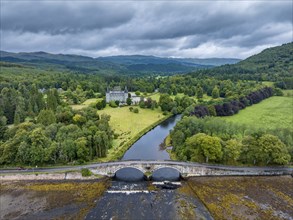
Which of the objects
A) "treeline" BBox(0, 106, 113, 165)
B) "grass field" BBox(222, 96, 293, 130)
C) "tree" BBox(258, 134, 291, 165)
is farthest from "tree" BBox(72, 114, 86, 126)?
"grass field" BBox(222, 96, 293, 130)

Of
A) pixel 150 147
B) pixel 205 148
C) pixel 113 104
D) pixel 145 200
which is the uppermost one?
pixel 113 104

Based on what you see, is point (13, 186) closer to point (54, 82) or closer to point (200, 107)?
point (200, 107)

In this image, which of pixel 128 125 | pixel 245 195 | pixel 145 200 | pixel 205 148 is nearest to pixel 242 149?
pixel 205 148

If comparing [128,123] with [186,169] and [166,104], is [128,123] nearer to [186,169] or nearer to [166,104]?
[166,104]

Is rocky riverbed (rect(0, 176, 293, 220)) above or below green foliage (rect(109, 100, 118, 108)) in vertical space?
below

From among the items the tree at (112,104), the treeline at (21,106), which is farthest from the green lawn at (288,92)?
the treeline at (21,106)

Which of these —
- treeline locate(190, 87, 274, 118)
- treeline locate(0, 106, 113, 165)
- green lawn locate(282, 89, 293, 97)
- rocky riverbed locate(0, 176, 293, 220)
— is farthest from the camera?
green lawn locate(282, 89, 293, 97)

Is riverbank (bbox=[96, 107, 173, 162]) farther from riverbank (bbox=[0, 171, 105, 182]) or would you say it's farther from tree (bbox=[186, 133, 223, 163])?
tree (bbox=[186, 133, 223, 163])
